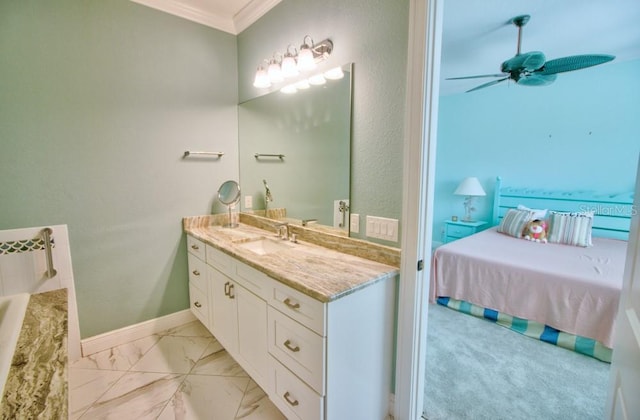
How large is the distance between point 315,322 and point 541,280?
6.83 feet

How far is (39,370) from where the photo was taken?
0.68 m

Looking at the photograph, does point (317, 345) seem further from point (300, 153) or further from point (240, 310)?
point (300, 153)

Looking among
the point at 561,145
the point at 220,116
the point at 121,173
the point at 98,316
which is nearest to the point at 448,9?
the point at 220,116

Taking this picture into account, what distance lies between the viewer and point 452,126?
461cm

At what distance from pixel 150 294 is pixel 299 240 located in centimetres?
134

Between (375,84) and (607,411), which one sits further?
(375,84)

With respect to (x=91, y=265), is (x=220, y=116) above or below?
above

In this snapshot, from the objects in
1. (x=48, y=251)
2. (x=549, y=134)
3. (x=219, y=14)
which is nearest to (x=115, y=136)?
(x=48, y=251)

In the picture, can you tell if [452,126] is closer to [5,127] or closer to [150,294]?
[150,294]

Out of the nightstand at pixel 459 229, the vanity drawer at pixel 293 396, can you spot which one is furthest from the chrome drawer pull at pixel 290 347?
the nightstand at pixel 459 229

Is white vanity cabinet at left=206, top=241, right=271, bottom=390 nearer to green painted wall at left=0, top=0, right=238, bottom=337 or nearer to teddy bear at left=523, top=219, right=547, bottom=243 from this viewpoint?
green painted wall at left=0, top=0, right=238, bottom=337

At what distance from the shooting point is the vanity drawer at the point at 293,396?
1.26 metres

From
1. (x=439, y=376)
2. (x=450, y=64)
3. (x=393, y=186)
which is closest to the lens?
(x=393, y=186)

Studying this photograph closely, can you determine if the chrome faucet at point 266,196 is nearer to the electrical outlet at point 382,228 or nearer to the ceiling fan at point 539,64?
the electrical outlet at point 382,228
